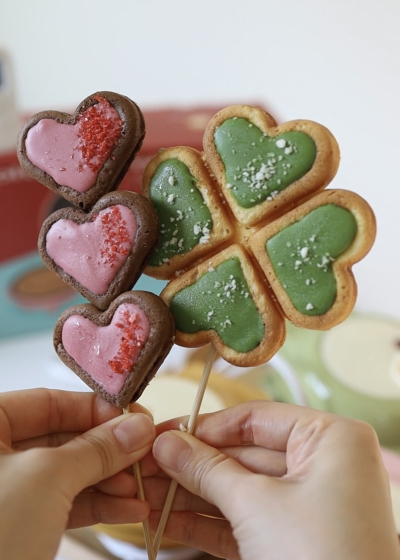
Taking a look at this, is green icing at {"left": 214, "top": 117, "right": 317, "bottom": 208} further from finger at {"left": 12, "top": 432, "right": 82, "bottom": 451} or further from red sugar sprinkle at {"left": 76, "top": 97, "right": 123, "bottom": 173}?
finger at {"left": 12, "top": 432, "right": 82, "bottom": 451}

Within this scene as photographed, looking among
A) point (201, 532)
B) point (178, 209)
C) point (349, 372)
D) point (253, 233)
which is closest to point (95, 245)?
point (178, 209)

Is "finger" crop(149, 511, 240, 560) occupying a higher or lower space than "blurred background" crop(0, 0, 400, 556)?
lower

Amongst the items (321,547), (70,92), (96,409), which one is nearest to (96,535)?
(96,409)

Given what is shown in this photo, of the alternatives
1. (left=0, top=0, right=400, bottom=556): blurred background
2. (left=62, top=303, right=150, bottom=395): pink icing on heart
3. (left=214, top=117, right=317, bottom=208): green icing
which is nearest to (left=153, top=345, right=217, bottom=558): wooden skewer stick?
(left=62, top=303, right=150, bottom=395): pink icing on heart

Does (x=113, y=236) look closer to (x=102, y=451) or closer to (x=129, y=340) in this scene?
(x=129, y=340)

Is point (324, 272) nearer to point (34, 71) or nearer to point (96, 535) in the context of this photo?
point (96, 535)

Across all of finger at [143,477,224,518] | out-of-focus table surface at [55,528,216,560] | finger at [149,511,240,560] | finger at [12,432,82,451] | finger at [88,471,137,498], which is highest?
finger at [12,432,82,451]
